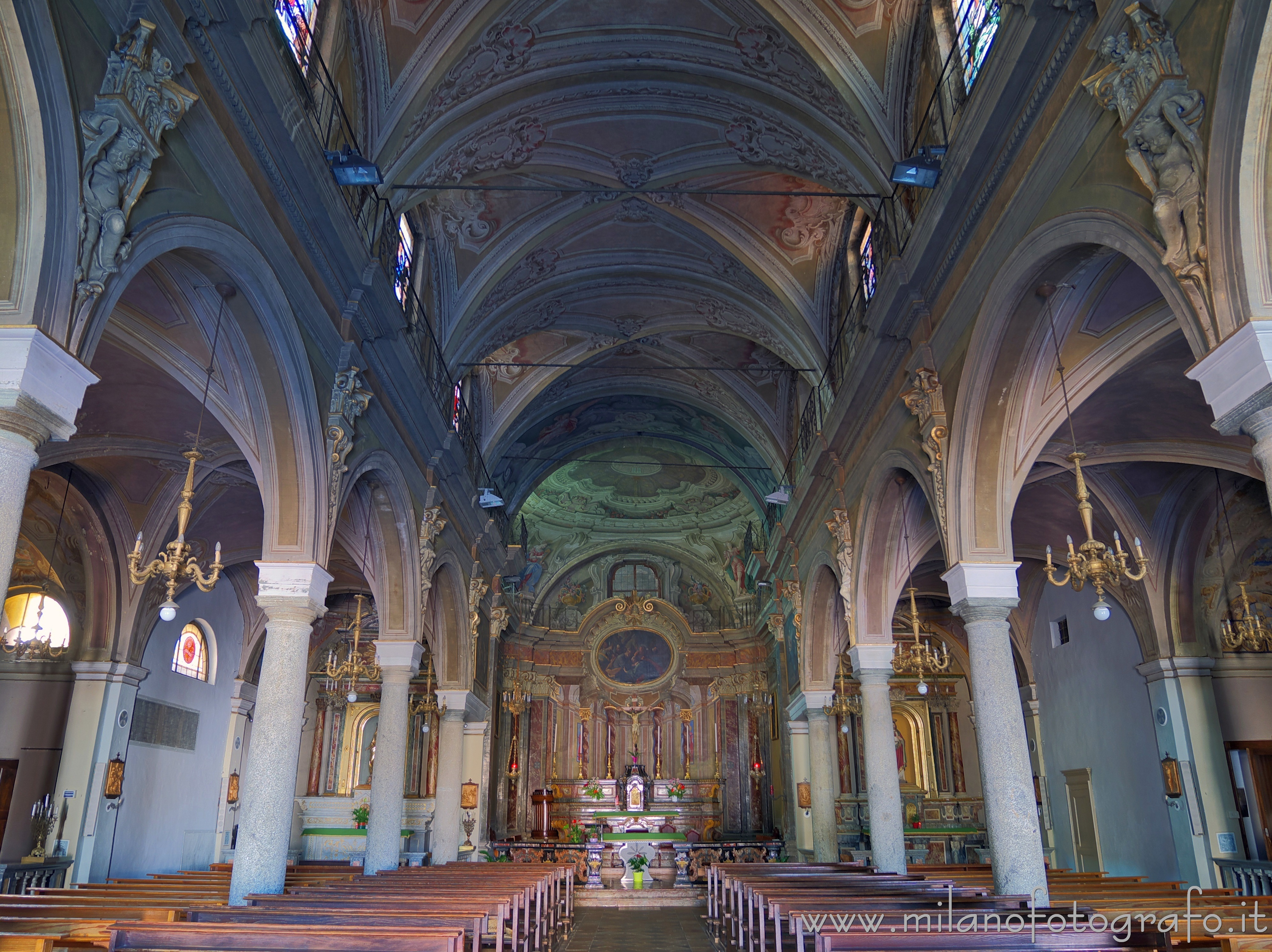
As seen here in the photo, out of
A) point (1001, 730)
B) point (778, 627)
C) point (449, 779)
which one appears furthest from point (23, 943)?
point (778, 627)

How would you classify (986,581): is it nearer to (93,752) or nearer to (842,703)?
(842,703)

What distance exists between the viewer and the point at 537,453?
25.6m

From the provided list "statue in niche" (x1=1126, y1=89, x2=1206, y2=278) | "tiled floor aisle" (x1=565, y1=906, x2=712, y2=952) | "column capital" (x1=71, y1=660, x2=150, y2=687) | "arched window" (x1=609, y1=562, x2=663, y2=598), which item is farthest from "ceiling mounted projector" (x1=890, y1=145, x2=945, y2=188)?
"arched window" (x1=609, y1=562, x2=663, y2=598)

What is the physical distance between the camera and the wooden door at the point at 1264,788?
13852 millimetres

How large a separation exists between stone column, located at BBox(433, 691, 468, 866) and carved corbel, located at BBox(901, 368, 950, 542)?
439 inches

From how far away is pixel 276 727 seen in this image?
9.35m

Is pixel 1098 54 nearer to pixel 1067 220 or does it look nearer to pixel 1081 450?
pixel 1067 220

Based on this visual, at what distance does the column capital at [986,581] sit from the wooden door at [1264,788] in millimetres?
7760

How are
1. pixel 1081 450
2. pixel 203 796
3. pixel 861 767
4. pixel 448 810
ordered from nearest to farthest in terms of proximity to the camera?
1. pixel 1081 450
2. pixel 448 810
3. pixel 203 796
4. pixel 861 767

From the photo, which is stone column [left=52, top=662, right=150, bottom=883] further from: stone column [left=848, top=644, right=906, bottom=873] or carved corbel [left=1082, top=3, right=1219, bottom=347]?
carved corbel [left=1082, top=3, right=1219, bottom=347]

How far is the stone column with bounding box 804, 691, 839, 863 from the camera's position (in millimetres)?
17484

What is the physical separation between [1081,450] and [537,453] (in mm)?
15607

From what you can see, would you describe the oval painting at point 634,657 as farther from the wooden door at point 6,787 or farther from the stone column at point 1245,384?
the stone column at point 1245,384

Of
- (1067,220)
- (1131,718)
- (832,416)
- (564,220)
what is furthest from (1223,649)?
(564,220)
